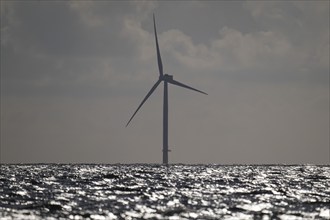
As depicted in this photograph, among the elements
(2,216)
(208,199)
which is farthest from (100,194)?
(2,216)

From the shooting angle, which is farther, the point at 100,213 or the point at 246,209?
the point at 246,209

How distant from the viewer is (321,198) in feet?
253

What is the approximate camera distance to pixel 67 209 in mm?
60812

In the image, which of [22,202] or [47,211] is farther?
[22,202]

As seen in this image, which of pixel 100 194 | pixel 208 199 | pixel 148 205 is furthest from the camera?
pixel 100 194

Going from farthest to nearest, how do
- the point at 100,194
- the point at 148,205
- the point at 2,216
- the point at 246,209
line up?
1. the point at 100,194
2. the point at 148,205
3. the point at 246,209
4. the point at 2,216

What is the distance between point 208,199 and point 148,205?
1071cm

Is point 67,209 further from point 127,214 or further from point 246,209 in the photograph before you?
point 246,209

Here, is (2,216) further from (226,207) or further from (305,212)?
(305,212)

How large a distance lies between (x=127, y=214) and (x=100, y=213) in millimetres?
2448

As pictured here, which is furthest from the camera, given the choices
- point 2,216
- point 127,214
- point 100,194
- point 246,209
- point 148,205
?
point 100,194

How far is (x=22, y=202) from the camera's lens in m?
68.5

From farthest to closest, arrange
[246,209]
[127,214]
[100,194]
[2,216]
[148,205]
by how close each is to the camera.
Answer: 1. [100,194]
2. [148,205]
3. [246,209]
4. [127,214]
5. [2,216]

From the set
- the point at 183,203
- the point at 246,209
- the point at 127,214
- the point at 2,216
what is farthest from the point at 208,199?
the point at 2,216
